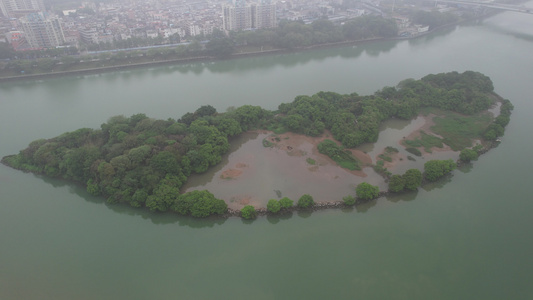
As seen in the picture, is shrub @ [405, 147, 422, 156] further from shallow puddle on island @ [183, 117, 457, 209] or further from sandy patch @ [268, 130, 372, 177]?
sandy patch @ [268, 130, 372, 177]

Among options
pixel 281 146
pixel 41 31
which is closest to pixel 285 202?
pixel 281 146

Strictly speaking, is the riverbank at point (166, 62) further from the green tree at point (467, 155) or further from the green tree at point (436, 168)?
the green tree at point (436, 168)

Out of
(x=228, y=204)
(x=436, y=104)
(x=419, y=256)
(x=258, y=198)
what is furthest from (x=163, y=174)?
(x=436, y=104)

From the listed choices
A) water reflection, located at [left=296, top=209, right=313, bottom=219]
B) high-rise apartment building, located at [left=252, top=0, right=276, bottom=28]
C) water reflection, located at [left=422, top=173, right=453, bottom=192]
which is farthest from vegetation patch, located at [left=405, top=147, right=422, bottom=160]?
high-rise apartment building, located at [left=252, top=0, right=276, bottom=28]

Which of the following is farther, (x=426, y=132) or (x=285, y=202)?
(x=426, y=132)

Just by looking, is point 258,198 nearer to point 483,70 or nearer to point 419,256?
point 419,256

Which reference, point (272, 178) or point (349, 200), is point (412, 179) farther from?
point (272, 178)
